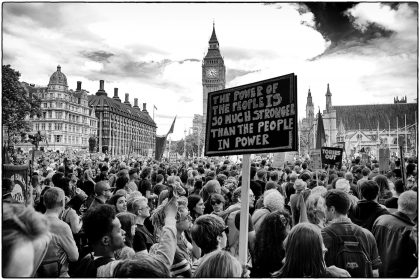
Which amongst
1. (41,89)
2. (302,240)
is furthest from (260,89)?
(41,89)

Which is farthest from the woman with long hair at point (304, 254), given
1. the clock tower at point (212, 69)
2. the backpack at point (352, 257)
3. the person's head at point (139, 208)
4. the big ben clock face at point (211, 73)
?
the big ben clock face at point (211, 73)

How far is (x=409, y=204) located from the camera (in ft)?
15.7

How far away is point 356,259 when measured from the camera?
4.02 m

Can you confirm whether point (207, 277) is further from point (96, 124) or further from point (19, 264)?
point (96, 124)

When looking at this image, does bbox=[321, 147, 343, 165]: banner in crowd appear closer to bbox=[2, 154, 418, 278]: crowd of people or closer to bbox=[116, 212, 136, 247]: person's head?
bbox=[2, 154, 418, 278]: crowd of people

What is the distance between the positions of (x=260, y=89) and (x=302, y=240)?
1804 mm

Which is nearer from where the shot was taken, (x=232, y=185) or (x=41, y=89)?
(x=232, y=185)

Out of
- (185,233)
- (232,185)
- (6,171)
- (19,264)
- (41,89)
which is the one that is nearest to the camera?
(19,264)

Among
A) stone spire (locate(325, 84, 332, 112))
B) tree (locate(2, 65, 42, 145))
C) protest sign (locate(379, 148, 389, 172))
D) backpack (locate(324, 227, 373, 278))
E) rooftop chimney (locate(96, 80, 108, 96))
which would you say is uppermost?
rooftop chimney (locate(96, 80, 108, 96))

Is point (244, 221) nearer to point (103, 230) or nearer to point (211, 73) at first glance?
point (103, 230)

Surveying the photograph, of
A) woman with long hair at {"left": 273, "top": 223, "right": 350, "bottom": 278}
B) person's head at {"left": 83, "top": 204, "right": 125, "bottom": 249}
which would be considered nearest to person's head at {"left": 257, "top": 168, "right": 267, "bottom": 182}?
person's head at {"left": 83, "top": 204, "right": 125, "bottom": 249}

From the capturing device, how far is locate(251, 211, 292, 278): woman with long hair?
3797 mm

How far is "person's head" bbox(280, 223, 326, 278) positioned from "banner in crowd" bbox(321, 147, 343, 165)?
10.1 metres

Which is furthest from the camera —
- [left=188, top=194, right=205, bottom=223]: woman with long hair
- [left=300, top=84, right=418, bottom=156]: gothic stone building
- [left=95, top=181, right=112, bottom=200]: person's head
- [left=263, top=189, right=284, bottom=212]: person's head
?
[left=300, top=84, right=418, bottom=156]: gothic stone building
